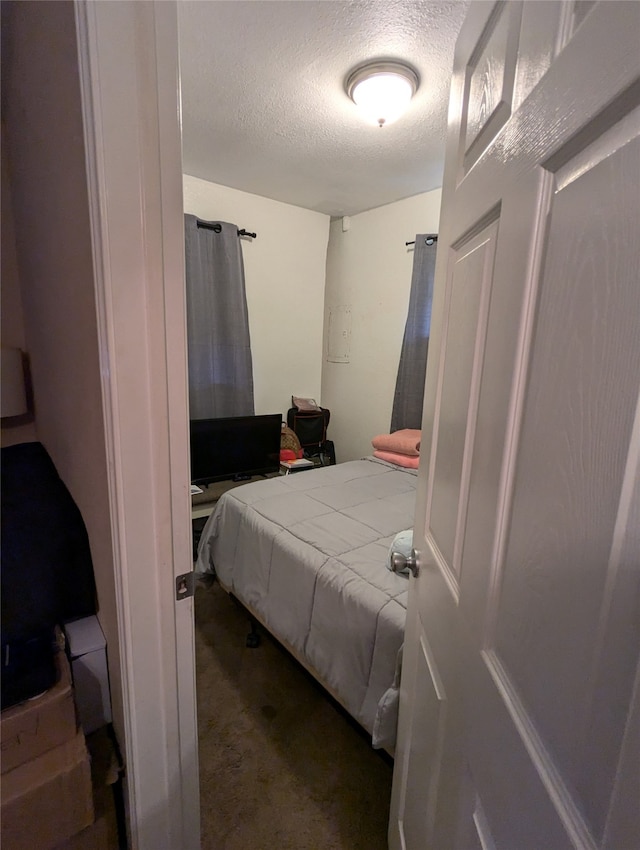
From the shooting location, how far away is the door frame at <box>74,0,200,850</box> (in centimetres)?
62

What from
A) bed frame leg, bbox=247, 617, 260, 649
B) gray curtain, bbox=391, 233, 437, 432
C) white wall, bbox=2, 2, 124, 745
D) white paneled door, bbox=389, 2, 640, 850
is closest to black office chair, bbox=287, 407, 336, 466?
gray curtain, bbox=391, 233, 437, 432

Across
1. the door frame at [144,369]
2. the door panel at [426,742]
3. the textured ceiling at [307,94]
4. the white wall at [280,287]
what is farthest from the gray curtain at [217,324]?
the door panel at [426,742]

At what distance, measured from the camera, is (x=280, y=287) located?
3.42m

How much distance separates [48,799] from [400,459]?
2327mm

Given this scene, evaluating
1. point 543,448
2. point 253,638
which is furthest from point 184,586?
point 253,638

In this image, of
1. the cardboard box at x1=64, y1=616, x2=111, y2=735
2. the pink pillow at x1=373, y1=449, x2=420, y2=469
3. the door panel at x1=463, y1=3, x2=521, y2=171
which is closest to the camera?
the door panel at x1=463, y1=3, x2=521, y2=171

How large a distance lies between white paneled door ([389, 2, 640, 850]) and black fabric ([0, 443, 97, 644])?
92cm

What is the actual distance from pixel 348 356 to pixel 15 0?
2.88 meters

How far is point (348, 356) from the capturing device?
362 centimetres

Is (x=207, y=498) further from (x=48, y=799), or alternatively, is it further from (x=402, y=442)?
(x=48, y=799)

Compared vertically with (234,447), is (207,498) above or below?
below

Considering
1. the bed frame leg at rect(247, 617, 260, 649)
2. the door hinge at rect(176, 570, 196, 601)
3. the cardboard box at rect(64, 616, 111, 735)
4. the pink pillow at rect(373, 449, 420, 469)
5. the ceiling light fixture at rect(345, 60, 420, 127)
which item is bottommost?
the bed frame leg at rect(247, 617, 260, 649)

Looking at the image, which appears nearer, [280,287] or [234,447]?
[234,447]

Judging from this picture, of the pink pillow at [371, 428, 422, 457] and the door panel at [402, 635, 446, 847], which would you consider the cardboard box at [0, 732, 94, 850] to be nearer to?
the door panel at [402, 635, 446, 847]
